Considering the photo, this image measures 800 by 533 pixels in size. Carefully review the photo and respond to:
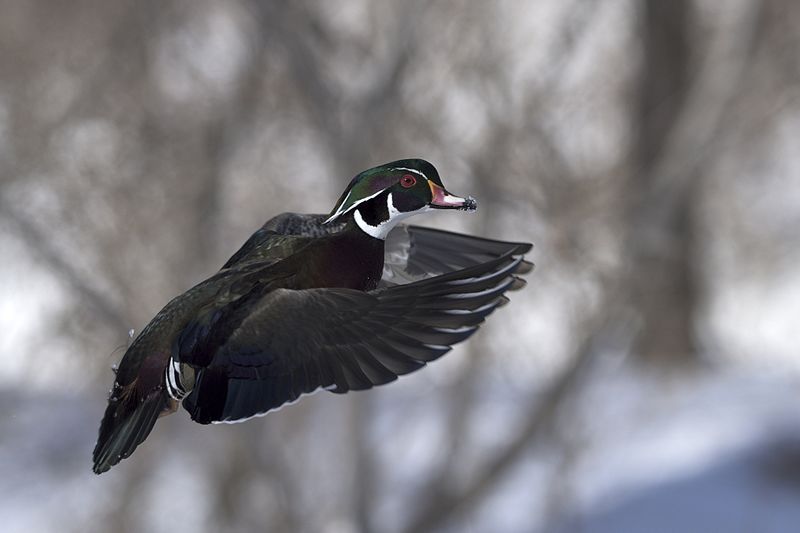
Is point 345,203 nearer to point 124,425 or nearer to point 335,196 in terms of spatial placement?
point 124,425

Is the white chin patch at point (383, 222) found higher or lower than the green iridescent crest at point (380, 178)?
lower

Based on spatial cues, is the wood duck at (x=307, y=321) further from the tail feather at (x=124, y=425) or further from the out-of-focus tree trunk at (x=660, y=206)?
the out-of-focus tree trunk at (x=660, y=206)

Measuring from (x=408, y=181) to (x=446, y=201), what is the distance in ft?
0.21

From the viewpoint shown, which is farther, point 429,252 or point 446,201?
point 429,252

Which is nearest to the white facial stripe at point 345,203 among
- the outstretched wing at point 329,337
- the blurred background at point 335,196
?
the outstretched wing at point 329,337

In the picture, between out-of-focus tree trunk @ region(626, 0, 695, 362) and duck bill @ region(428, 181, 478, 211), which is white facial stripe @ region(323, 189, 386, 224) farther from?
out-of-focus tree trunk @ region(626, 0, 695, 362)

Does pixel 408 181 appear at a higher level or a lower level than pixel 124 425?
higher

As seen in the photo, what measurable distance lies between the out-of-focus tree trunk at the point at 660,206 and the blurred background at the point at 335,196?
0.04m

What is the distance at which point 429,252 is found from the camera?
2607 mm

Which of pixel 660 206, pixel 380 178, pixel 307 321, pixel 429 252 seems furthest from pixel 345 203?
pixel 660 206

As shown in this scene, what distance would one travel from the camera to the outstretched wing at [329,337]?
1.77m

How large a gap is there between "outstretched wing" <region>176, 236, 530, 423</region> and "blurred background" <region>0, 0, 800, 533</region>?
481 centimetres

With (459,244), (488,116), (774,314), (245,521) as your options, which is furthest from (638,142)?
(459,244)

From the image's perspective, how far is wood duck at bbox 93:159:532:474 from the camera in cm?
175
